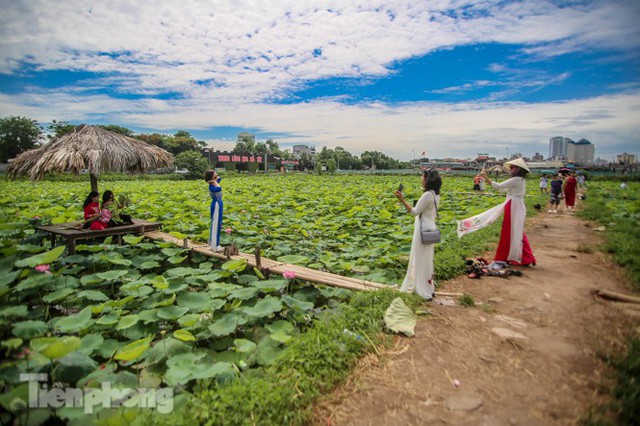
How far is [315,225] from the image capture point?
21.4ft

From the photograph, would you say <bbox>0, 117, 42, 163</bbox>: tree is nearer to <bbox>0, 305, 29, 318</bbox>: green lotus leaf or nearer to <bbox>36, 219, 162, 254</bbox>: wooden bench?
<bbox>36, 219, 162, 254</bbox>: wooden bench

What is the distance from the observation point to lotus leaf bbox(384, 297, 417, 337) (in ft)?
8.33

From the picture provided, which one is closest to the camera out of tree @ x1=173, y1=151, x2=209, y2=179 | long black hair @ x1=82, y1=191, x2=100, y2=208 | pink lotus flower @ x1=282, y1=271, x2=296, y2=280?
pink lotus flower @ x1=282, y1=271, x2=296, y2=280

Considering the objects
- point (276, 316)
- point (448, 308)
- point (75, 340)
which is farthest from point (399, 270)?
point (75, 340)

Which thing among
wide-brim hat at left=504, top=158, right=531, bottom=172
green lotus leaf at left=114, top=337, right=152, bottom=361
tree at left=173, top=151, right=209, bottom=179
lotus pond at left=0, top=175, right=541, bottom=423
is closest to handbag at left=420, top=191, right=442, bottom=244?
lotus pond at left=0, top=175, right=541, bottom=423

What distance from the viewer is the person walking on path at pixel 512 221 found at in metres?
3.95

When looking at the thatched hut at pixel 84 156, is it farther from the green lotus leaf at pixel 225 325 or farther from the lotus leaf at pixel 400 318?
the lotus leaf at pixel 400 318

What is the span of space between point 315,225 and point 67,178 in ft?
77.5

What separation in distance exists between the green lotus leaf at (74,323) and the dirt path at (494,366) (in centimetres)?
189

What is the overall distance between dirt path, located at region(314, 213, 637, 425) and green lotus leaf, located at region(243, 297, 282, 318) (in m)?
0.86

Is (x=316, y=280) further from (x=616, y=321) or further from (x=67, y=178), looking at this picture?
(x=67, y=178)

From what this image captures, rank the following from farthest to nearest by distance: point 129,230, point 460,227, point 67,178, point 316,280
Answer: point 67,178
point 129,230
point 460,227
point 316,280

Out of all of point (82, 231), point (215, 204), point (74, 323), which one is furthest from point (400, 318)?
point (82, 231)

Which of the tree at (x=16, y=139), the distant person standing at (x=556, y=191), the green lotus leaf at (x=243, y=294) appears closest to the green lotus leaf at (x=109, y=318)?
the green lotus leaf at (x=243, y=294)
